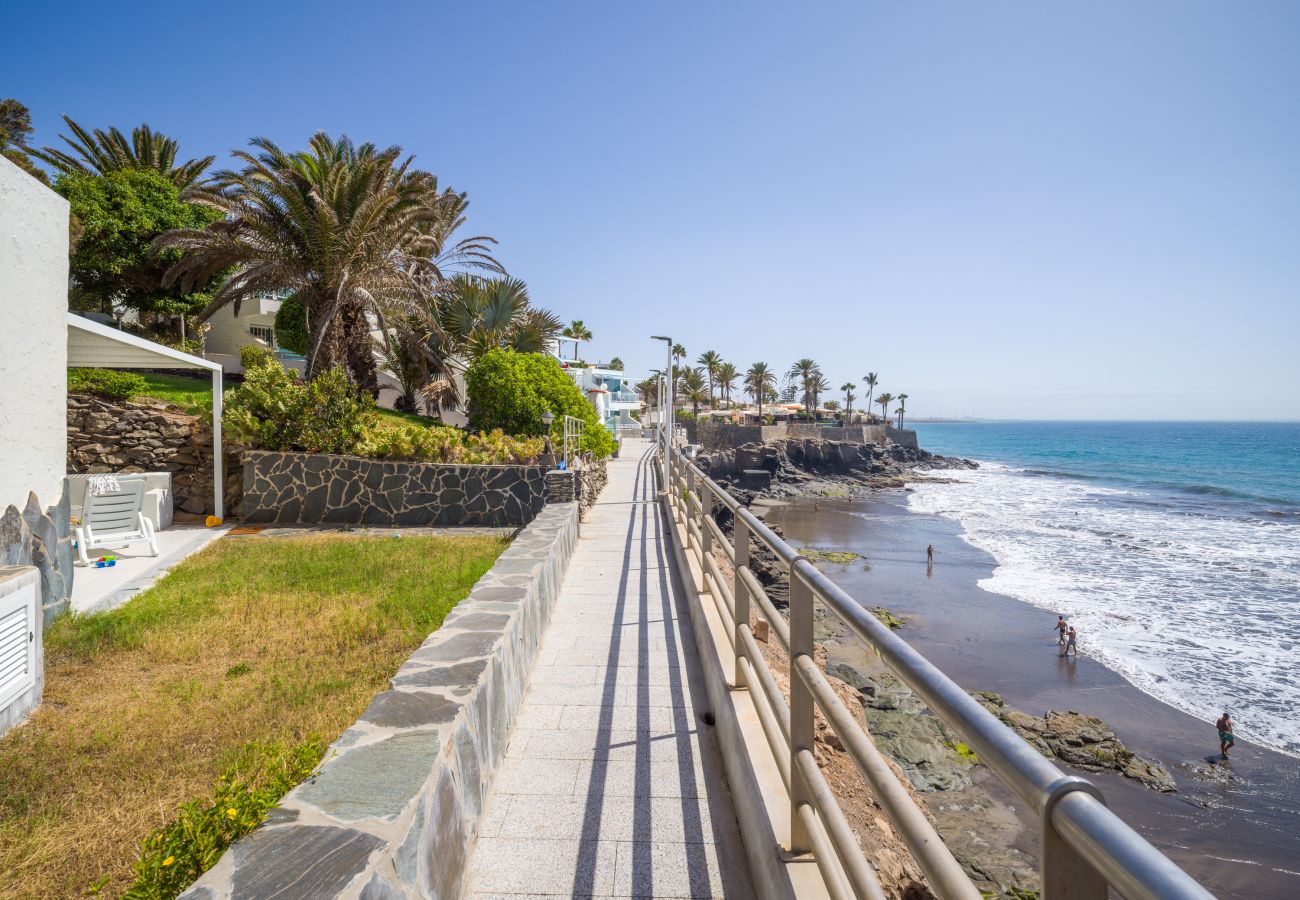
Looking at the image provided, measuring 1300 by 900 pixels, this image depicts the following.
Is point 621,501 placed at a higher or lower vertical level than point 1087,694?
higher

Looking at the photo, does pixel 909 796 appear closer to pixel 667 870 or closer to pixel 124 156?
pixel 667 870

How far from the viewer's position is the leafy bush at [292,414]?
12555 mm

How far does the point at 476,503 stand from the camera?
1270 cm

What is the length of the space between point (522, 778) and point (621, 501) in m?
10.7

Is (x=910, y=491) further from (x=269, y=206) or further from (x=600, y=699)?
(x=600, y=699)

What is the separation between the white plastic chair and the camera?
28.9 ft

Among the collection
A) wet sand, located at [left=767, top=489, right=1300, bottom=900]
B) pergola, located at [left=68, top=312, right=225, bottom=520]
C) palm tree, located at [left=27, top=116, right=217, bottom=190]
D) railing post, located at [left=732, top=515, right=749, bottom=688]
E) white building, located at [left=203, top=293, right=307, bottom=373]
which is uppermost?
palm tree, located at [left=27, top=116, right=217, bottom=190]

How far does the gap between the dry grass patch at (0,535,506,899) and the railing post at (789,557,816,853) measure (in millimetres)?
2699

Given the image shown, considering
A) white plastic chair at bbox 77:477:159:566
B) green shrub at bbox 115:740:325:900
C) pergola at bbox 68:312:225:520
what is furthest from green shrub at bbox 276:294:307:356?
green shrub at bbox 115:740:325:900

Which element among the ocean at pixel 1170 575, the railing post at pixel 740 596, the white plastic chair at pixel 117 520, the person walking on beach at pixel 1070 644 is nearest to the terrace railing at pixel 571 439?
the white plastic chair at pixel 117 520

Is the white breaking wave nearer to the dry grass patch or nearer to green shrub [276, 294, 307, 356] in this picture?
the dry grass patch

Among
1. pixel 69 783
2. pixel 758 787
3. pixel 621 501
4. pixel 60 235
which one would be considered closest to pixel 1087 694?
pixel 621 501

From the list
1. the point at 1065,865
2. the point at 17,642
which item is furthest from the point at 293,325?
the point at 1065,865

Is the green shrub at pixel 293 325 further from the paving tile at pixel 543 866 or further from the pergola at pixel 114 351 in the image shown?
the paving tile at pixel 543 866
